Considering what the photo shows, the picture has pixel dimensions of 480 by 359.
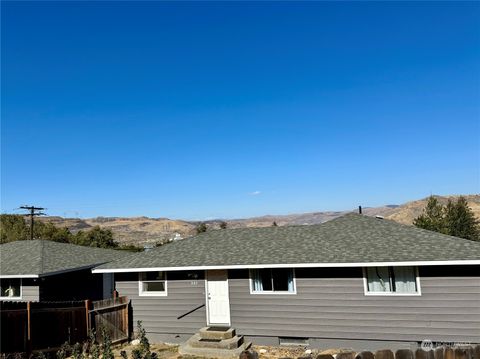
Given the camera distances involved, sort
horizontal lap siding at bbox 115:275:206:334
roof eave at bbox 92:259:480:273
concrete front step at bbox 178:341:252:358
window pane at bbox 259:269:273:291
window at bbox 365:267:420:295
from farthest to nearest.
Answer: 1. horizontal lap siding at bbox 115:275:206:334
2. window pane at bbox 259:269:273:291
3. concrete front step at bbox 178:341:252:358
4. window at bbox 365:267:420:295
5. roof eave at bbox 92:259:480:273

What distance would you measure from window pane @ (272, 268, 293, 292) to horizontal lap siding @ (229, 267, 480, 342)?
0.27 m

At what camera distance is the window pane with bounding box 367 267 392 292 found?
1299 cm

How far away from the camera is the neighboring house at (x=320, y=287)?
1226 cm

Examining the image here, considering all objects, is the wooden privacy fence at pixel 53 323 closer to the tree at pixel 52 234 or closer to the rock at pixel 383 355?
the rock at pixel 383 355

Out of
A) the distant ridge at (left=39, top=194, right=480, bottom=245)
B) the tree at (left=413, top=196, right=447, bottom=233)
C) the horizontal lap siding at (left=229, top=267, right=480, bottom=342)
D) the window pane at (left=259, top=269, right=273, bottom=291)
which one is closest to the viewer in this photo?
the horizontal lap siding at (left=229, top=267, right=480, bottom=342)

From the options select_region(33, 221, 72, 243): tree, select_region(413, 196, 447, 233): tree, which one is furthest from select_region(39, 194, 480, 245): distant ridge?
select_region(413, 196, 447, 233): tree

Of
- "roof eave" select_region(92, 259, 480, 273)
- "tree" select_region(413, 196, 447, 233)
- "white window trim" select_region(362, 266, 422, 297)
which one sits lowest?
"white window trim" select_region(362, 266, 422, 297)

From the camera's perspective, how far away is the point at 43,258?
19250mm

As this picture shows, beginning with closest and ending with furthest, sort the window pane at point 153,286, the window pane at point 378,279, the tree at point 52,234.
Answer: the window pane at point 378,279 → the window pane at point 153,286 → the tree at point 52,234

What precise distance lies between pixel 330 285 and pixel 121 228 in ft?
364

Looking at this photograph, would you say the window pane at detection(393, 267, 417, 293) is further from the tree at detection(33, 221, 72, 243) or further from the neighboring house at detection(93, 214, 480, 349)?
the tree at detection(33, 221, 72, 243)

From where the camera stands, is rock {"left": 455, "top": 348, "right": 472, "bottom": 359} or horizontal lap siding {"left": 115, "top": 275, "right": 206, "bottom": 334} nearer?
rock {"left": 455, "top": 348, "right": 472, "bottom": 359}

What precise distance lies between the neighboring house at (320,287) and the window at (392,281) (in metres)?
0.03

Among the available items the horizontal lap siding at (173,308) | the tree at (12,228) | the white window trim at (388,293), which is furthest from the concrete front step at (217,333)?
the tree at (12,228)
